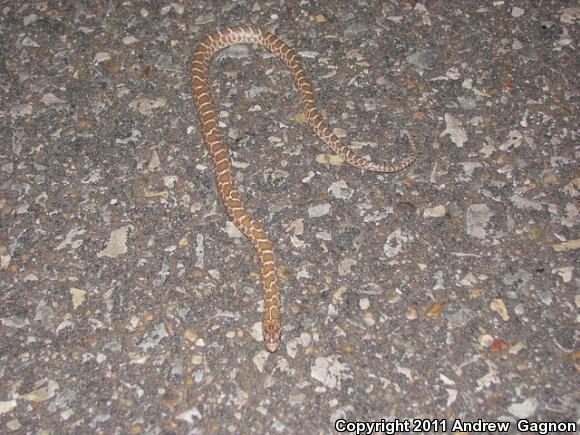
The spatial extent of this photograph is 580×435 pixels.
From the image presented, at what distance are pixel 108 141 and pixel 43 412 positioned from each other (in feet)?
8.71

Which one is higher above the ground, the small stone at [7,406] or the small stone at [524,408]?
the small stone at [524,408]

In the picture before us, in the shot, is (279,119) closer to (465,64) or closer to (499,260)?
(465,64)

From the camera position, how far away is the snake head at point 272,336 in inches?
166

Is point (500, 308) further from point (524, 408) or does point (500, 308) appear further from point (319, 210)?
point (319, 210)

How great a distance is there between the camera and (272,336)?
421 centimetres

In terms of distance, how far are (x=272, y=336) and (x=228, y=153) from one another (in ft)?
6.36

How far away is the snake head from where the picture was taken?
13.8 feet

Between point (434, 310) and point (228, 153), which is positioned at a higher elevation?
point (228, 153)

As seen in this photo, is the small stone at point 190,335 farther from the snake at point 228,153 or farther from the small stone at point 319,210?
the small stone at point 319,210

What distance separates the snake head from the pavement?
0.25ft

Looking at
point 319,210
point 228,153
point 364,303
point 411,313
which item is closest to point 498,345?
point 411,313

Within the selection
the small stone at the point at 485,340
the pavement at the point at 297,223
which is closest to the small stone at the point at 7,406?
the pavement at the point at 297,223

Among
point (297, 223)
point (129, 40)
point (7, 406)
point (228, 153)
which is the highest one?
point (129, 40)

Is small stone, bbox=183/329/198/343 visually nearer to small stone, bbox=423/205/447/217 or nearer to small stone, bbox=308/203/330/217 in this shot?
small stone, bbox=308/203/330/217
